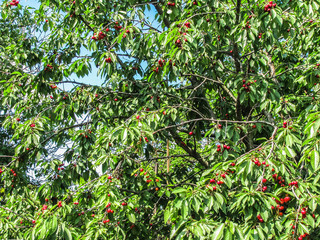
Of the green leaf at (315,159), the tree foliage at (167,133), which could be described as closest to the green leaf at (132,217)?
the tree foliage at (167,133)

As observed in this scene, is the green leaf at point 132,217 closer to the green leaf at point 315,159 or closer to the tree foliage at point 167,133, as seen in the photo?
the tree foliage at point 167,133

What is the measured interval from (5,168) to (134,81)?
1.83m

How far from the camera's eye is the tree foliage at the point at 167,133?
2.34m

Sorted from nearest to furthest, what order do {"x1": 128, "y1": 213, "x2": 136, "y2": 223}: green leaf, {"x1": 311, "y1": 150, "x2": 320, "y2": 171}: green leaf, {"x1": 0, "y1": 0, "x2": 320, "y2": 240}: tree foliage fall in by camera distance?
{"x1": 311, "y1": 150, "x2": 320, "y2": 171}: green leaf < {"x1": 0, "y1": 0, "x2": 320, "y2": 240}: tree foliage < {"x1": 128, "y1": 213, "x2": 136, "y2": 223}: green leaf

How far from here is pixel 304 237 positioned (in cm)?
216

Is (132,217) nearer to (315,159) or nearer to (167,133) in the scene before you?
(167,133)

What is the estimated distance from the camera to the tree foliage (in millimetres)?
2340

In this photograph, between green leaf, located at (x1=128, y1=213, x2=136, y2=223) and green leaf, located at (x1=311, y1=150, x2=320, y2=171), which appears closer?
green leaf, located at (x1=311, y1=150, x2=320, y2=171)

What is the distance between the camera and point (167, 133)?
3459 millimetres

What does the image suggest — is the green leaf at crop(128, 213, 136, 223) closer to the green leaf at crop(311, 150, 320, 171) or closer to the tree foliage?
the tree foliage

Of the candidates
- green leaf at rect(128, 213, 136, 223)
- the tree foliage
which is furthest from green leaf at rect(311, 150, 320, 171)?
green leaf at rect(128, 213, 136, 223)

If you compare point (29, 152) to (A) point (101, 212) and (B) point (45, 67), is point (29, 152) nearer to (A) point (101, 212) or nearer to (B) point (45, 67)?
(B) point (45, 67)

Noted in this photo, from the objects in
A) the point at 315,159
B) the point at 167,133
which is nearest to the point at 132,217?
the point at 167,133

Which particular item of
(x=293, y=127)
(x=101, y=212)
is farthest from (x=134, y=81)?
(x=293, y=127)
